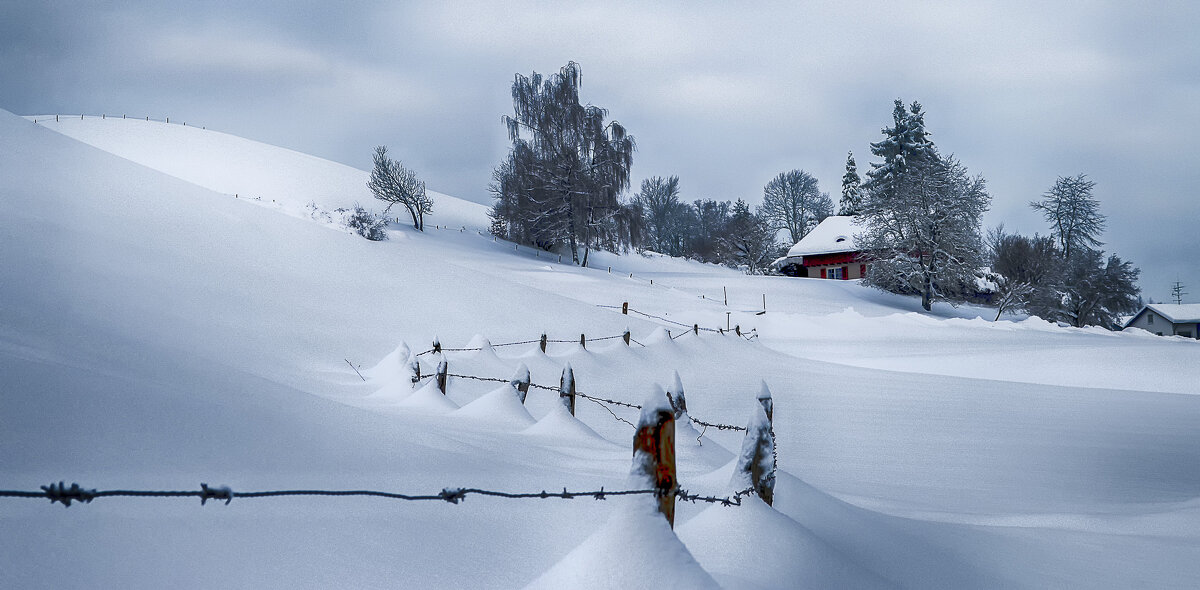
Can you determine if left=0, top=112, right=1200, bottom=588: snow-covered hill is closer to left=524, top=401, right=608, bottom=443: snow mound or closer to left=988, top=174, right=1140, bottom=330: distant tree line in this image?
left=524, top=401, right=608, bottom=443: snow mound

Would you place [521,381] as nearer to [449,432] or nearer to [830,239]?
[449,432]

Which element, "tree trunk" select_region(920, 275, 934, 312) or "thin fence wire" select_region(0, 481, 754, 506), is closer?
"thin fence wire" select_region(0, 481, 754, 506)

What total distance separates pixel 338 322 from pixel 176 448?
6.71m

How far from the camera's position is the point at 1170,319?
43.4m

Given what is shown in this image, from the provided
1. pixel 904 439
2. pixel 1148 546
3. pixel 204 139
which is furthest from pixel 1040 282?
pixel 204 139

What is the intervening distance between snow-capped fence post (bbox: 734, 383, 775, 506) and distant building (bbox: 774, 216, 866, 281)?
35.8 m

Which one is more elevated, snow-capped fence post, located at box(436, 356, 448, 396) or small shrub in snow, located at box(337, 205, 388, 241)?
small shrub in snow, located at box(337, 205, 388, 241)

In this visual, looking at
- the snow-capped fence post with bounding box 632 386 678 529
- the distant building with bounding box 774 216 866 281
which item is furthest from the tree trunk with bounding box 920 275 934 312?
the snow-capped fence post with bounding box 632 386 678 529

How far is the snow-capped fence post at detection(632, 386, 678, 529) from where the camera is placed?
1.88m

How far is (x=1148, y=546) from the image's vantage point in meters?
3.57

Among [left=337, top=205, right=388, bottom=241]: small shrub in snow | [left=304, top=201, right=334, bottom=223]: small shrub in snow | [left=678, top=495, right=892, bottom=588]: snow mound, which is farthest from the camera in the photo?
[left=337, top=205, right=388, bottom=241]: small shrub in snow

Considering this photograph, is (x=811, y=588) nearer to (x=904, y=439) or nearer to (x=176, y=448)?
(x=176, y=448)

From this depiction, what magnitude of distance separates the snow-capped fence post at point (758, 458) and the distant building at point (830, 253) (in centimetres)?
3579

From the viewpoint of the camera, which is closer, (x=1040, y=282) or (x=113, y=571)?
(x=113, y=571)
